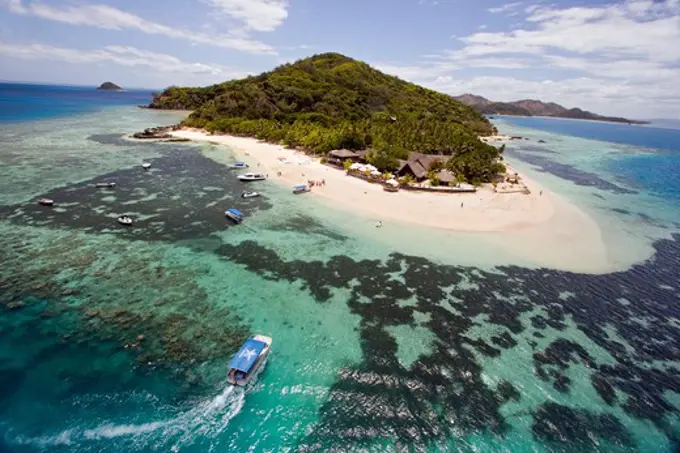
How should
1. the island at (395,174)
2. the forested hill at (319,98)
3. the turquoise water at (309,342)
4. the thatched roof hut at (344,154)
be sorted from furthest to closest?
the forested hill at (319,98), the thatched roof hut at (344,154), the island at (395,174), the turquoise water at (309,342)

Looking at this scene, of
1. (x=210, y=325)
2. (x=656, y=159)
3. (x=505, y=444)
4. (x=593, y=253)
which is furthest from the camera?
(x=656, y=159)

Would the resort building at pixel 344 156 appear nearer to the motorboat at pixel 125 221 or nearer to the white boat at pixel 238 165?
the white boat at pixel 238 165

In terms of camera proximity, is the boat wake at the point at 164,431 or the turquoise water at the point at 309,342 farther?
the turquoise water at the point at 309,342

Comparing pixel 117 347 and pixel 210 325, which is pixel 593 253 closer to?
pixel 210 325

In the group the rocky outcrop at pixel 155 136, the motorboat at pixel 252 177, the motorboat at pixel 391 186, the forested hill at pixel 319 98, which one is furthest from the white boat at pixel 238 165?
the forested hill at pixel 319 98

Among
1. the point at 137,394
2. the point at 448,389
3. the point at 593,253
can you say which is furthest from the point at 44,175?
the point at 593,253

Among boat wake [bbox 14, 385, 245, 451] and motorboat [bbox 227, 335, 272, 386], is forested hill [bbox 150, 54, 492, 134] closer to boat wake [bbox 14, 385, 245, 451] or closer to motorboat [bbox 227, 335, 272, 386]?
motorboat [bbox 227, 335, 272, 386]

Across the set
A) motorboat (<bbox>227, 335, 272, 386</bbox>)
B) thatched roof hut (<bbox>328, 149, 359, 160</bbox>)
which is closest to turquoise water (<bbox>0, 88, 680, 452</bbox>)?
motorboat (<bbox>227, 335, 272, 386</bbox>)
